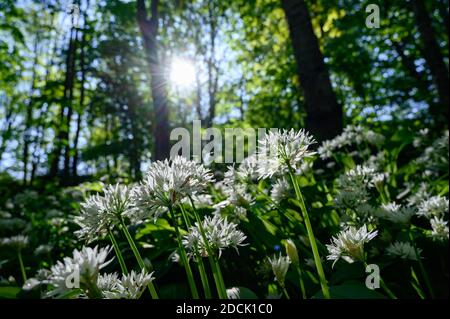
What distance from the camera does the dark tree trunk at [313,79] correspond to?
17.7ft

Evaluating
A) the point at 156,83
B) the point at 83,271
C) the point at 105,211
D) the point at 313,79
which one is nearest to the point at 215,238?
the point at 105,211

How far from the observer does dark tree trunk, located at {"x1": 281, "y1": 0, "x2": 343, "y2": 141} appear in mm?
5383

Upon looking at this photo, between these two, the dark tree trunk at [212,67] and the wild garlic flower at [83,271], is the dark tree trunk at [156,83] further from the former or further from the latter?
the dark tree trunk at [212,67]

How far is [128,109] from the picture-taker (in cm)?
2606

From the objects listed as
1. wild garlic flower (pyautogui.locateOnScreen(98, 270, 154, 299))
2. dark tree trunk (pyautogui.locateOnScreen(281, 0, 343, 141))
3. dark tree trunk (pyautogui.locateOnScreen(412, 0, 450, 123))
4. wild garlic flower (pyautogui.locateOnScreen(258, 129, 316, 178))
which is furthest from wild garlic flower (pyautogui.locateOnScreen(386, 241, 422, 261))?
dark tree trunk (pyautogui.locateOnScreen(412, 0, 450, 123))

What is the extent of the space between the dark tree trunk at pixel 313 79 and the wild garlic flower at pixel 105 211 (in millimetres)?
4305

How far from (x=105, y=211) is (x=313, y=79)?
483cm

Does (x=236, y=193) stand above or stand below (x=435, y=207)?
above

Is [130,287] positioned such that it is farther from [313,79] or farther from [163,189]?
[313,79]

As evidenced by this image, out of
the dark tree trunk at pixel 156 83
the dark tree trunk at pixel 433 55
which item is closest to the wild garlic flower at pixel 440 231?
the dark tree trunk at pixel 433 55

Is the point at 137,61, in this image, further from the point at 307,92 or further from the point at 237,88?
the point at 307,92

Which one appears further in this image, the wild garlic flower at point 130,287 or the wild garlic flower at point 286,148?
the wild garlic flower at point 286,148

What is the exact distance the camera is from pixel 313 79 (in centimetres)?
550
